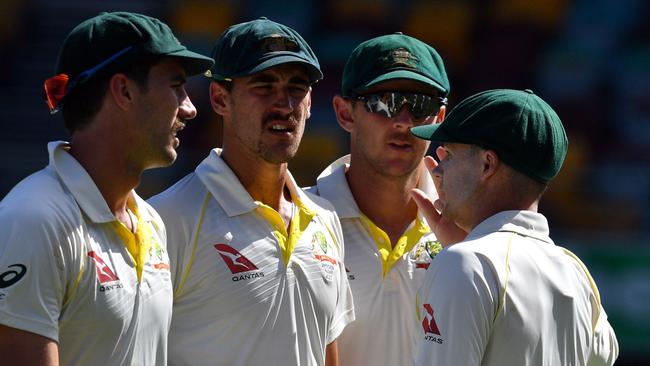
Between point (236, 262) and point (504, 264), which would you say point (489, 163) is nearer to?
point (504, 264)

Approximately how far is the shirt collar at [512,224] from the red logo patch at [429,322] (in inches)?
9.3

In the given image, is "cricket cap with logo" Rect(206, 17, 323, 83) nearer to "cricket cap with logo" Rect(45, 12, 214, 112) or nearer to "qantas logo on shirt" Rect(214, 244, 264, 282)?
"cricket cap with logo" Rect(45, 12, 214, 112)

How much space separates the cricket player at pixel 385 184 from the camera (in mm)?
3672

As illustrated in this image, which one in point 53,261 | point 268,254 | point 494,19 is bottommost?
point 494,19

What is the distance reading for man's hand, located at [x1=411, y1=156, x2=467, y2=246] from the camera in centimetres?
355

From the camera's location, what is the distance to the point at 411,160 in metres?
3.89

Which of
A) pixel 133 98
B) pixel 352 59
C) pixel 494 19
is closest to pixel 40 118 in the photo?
pixel 494 19

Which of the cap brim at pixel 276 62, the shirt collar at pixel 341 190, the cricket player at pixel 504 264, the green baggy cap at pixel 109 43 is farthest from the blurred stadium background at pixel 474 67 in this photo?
the green baggy cap at pixel 109 43

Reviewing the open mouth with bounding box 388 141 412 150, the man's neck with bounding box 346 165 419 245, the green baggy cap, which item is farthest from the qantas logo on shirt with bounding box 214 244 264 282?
the open mouth with bounding box 388 141 412 150

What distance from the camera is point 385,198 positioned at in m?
3.93

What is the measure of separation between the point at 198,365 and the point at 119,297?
52cm

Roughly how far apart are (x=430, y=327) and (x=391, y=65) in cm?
138

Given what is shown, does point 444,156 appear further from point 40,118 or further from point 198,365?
point 40,118

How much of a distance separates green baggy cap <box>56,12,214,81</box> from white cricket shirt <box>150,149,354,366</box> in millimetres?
530
